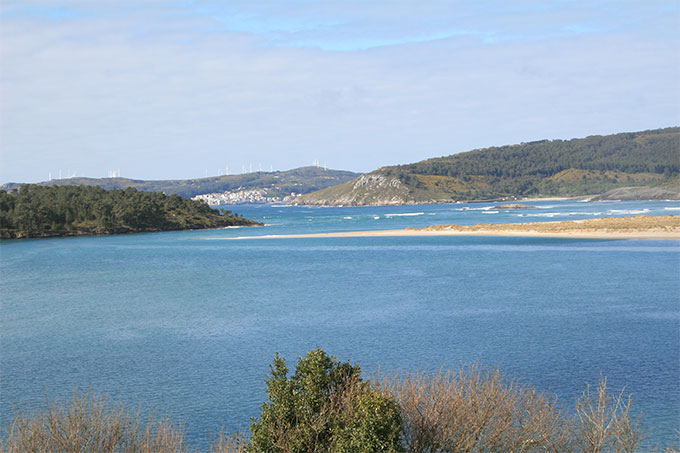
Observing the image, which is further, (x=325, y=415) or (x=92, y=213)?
(x=92, y=213)

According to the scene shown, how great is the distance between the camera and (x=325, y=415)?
15.5 meters

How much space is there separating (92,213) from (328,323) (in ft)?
416

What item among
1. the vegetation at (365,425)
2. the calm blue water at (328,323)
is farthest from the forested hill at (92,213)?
the vegetation at (365,425)

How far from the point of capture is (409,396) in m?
16.7

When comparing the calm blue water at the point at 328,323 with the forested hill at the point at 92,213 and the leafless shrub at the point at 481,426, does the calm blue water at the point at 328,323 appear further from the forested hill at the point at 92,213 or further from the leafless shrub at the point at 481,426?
the forested hill at the point at 92,213

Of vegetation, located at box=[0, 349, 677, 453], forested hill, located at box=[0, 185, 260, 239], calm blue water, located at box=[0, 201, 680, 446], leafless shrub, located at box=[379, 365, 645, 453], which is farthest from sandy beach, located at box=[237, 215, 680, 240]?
vegetation, located at box=[0, 349, 677, 453]

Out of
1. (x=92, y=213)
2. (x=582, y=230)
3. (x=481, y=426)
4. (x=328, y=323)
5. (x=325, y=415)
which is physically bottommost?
(x=328, y=323)

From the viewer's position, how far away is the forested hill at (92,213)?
139m

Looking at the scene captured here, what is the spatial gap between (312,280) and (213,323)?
21.6 metres

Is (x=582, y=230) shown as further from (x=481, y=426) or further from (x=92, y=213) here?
(x=92, y=213)

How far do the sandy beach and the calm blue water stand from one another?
20.8 metres

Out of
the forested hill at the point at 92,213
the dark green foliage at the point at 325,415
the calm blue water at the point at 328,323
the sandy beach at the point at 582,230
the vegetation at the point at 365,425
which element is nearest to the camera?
the dark green foliage at the point at 325,415

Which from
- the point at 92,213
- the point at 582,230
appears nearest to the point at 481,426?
the point at 582,230

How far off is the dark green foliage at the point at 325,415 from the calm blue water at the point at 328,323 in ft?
23.4
